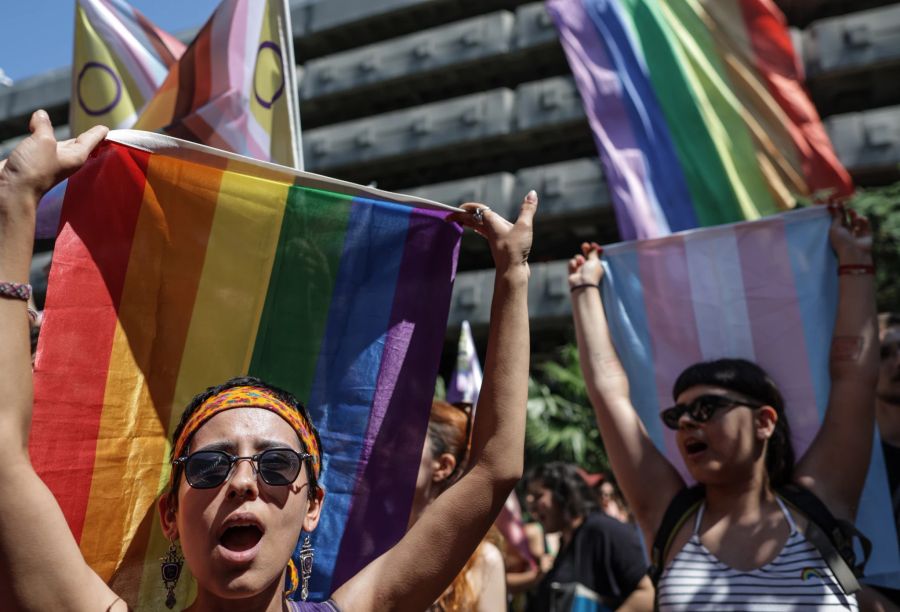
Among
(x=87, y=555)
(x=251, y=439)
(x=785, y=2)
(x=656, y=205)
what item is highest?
(x=785, y=2)

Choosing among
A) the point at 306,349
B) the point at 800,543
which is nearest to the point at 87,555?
the point at 306,349

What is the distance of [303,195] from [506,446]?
96 cm

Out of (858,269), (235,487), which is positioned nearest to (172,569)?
(235,487)

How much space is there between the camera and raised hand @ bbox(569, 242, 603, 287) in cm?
352

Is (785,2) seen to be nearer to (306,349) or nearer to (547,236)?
(547,236)

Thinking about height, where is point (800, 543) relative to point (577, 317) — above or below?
below

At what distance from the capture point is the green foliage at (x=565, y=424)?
1552 cm

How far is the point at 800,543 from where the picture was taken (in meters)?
2.56

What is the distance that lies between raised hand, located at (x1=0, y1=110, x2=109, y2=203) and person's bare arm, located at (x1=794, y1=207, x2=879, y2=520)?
7.81ft

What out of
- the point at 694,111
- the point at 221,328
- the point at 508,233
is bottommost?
the point at 221,328

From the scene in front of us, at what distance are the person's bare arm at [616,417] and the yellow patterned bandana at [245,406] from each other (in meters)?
1.37

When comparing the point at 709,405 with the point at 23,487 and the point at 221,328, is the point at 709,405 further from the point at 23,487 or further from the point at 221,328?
the point at 23,487

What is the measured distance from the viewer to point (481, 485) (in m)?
2.02

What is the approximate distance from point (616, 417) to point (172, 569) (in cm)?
168
